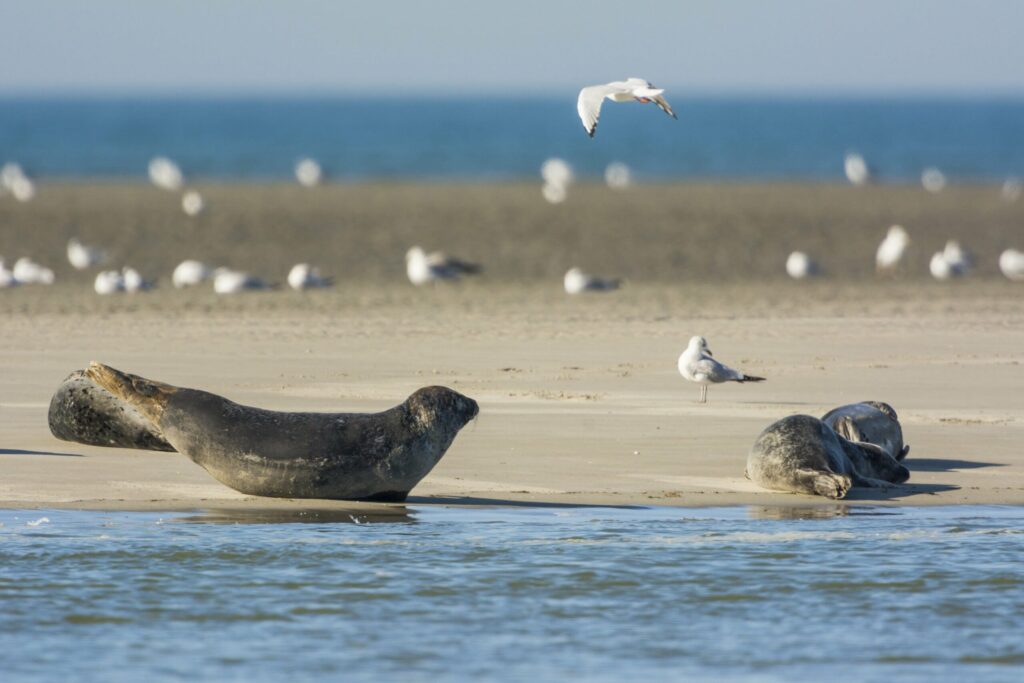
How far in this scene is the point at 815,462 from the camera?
29.8ft

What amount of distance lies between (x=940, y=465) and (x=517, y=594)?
11.0 feet

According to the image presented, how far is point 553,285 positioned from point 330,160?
37.5 m

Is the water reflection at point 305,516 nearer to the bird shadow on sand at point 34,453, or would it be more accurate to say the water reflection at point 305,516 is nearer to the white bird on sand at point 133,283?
the bird shadow on sand at point 34,453

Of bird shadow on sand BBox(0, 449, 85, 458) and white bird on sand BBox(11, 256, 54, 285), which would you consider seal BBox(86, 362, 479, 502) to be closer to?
bird shadow on sand BBox(0, 449, 85, 458)

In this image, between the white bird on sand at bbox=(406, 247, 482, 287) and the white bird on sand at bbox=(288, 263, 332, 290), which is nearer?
the white bird on sand at bbox=(288, 263, 332, 290)

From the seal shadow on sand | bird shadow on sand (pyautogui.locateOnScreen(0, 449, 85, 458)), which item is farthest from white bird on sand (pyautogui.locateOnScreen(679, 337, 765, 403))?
bird shadow on sand (pyautogui.locateOnScreen(0, 449, 85, 458))

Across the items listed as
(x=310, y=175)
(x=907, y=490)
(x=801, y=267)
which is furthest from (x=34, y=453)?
(x=310, y=175)

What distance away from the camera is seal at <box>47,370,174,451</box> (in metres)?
9.87

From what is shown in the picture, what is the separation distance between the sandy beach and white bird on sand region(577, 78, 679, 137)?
1.87 metres

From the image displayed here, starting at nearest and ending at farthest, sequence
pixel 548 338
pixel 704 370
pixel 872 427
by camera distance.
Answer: pixel 872 427
pixel 704 370
pixel 548 338

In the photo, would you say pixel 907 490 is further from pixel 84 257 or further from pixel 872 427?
pixel 84 257

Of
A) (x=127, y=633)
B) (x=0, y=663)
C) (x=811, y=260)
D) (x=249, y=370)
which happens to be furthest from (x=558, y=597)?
(x=811, y=260)

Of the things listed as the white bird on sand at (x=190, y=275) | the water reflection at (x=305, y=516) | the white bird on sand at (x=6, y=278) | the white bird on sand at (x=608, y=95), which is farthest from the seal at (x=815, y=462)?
the white bird on sand at (x=6, y=278)

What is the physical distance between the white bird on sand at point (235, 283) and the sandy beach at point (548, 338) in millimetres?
298
